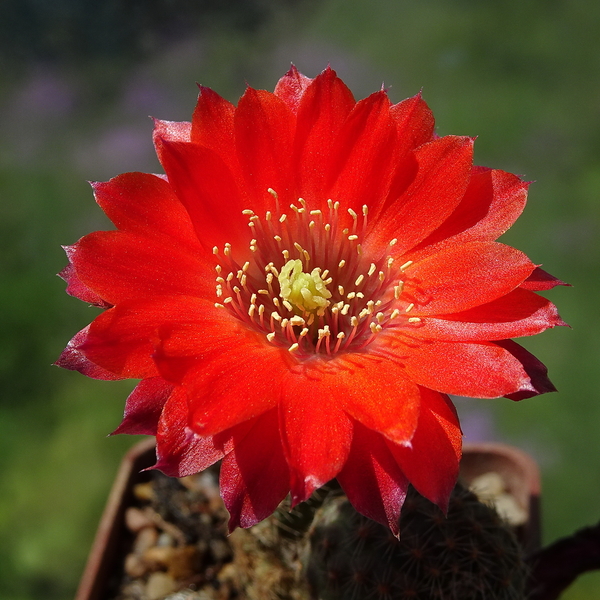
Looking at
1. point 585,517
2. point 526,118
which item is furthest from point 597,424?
point 526,118

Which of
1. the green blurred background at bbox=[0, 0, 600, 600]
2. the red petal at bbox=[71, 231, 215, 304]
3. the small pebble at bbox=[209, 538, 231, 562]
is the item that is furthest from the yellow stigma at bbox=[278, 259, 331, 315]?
the green blurred background at bbox=[0, 0, 600, 600]

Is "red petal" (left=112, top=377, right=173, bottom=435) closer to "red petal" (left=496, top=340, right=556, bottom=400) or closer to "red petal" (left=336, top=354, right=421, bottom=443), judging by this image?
"red petal" (left=336, top=354, right=421, bottom=443)

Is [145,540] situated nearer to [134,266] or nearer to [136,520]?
[136,520]

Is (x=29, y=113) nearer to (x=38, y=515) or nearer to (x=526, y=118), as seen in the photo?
(x=38, y=515)

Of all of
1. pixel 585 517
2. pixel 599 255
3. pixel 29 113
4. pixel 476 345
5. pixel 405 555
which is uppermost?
pixel 29 113

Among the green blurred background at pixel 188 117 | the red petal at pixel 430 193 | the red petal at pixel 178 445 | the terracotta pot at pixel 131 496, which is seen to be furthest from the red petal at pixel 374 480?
the green blurred background at pixel 188 117

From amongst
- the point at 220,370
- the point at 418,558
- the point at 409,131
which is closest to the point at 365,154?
the point at 409,131

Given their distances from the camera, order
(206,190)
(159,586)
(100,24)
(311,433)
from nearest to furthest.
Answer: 1. (311,433)
2. (206,190)
3. (159,586)
4. (100,24)

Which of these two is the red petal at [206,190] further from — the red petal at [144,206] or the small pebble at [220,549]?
the small pebble at [220,549]
